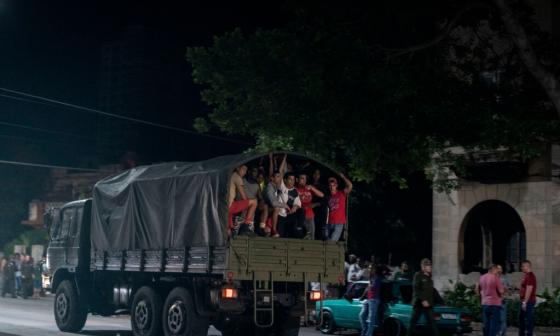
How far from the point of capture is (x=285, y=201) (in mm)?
17500

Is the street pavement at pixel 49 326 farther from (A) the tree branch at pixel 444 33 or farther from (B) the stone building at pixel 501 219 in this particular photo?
(A) the tree branch at pixel 444 33

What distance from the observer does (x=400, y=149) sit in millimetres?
24531

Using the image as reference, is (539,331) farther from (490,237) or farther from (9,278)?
(9,278)

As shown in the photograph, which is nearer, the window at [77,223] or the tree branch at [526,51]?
the window at [77,223]

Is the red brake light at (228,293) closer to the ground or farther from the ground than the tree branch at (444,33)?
closer to the ground

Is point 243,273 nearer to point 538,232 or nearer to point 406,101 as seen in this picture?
point 406,101

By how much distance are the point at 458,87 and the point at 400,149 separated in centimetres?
209

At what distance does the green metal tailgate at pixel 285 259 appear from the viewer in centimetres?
1602

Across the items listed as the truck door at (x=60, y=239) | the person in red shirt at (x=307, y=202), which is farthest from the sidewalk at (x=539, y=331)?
the truck door at (x=60, y=239)

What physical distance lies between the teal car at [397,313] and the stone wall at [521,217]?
25.4ft

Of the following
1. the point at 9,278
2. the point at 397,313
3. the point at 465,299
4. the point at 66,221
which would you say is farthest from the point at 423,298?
the point at 9,278

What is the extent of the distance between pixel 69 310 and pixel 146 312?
318 centimetres

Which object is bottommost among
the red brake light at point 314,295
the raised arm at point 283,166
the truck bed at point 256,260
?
the red brake light at point 314,295

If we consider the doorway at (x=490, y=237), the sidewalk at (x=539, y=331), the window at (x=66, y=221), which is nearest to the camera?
the window at (x=66, y=221)
